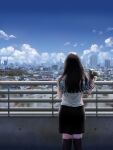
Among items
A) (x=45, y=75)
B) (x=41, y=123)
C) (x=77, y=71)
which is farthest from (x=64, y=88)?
(x=45, y=75)

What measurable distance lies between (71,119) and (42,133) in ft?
7.72

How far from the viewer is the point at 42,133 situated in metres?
10.4

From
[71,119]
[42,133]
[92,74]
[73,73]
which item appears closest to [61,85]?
[73,73]

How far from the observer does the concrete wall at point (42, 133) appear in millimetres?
10383

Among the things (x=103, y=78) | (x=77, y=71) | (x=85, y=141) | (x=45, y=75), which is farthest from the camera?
(x=45, y=75)

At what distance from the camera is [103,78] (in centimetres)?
1109

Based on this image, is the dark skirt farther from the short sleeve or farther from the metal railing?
the metal railing

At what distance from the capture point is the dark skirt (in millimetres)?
8148

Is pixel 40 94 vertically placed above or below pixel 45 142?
above

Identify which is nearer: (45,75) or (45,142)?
(45,142)

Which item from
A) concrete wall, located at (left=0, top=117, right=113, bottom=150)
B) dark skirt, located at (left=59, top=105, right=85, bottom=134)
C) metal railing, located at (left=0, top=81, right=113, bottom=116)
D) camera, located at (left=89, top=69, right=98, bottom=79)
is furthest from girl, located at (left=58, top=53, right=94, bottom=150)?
metal railing, located at (left=0, top=81, right=113, bottom=116)

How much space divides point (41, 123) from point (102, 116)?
115 centimetres

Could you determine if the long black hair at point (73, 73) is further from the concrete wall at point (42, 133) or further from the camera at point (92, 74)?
the concrete wall at point (42, 133)

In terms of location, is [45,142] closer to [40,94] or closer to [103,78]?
[40,94]
